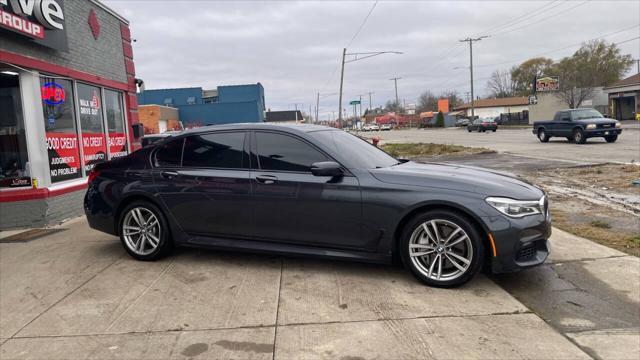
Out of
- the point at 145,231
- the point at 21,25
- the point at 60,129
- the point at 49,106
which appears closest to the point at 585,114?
the point at 60,129

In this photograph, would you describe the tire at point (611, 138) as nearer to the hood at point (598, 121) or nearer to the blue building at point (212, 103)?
the hood at point (598, 121)

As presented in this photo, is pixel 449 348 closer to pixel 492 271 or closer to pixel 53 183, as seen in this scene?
pixel 492 271

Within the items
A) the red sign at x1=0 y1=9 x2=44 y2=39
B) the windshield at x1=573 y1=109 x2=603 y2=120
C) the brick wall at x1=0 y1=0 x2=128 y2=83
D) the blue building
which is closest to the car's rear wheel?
the windshield at x1=573 y1=109 x2=603 y2=120

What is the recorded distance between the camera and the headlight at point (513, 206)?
4.10 meters

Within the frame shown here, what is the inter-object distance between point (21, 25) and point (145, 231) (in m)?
4.31

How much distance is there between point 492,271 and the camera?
4.14 metres

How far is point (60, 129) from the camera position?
27.8ft

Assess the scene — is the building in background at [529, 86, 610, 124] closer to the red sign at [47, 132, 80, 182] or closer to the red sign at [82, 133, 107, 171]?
the red sign at [82, 133, 107, 171]

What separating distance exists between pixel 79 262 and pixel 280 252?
A: 98.9 inches

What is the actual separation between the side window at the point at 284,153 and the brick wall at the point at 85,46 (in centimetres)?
489

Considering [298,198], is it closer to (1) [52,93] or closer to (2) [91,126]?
(1) [52,93]

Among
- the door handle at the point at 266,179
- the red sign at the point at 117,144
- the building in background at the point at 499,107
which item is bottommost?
the door handle at the point at 266,179

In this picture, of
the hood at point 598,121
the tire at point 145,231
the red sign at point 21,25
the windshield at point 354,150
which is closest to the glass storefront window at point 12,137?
the red sign at point 21,25

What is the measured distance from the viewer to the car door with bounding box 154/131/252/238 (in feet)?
16.1
